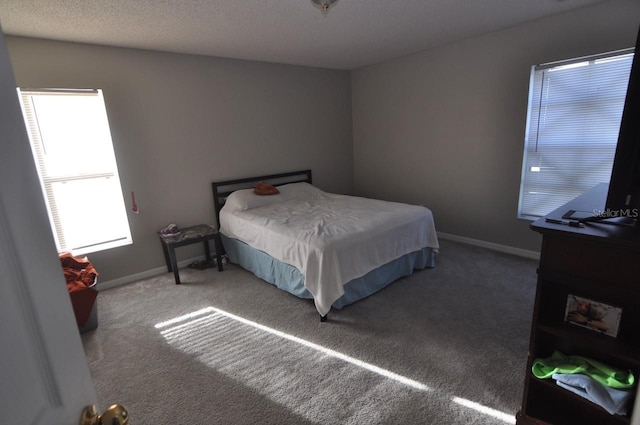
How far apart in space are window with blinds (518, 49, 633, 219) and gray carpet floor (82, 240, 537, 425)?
0.94m

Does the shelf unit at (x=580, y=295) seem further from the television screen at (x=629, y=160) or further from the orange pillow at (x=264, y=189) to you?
the orange pillow at (x=264, y=189)

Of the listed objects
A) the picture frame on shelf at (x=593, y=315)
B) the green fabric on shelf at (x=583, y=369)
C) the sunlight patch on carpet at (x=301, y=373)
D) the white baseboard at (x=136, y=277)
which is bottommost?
the sunlight patch on carpet at (x=301, y=373)

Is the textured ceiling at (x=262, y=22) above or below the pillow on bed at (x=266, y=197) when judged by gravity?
above

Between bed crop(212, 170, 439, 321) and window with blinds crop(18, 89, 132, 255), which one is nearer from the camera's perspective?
bed crop(212, 170, 439, 321)

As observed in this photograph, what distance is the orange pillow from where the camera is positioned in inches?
152

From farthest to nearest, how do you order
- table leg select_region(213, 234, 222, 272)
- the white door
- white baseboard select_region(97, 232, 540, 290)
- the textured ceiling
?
table leg select_region(213, 234, 222, 272), white baseboard select_region(97, 232, 540, 290), the textured ceiling, the white door

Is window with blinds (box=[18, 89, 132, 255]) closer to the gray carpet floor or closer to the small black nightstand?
the small black nightstand

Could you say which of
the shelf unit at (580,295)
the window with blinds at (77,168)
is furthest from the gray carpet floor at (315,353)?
the window with blinds at (77,168)

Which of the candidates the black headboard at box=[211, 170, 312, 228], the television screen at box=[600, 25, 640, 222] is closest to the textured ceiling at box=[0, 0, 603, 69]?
the black headboard at box=[211, 170, 312, 228]

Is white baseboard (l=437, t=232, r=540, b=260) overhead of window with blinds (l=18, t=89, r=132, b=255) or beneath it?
beneath

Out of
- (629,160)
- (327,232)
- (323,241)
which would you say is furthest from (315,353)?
(629,160)

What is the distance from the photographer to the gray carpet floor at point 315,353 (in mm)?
1714

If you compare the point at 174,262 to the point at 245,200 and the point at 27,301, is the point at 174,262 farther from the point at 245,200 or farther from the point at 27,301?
the point at 27,301

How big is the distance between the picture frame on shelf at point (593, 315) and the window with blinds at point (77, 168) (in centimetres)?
370
